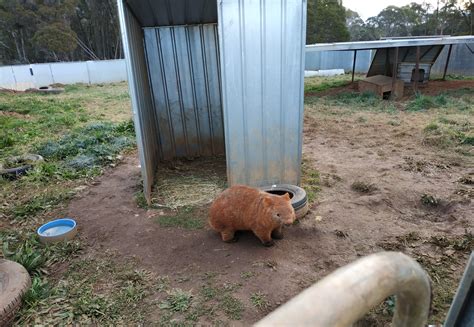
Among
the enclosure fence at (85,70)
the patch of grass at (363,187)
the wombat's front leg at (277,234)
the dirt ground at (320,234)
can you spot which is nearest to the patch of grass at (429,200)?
the dirt ground at (320,234)

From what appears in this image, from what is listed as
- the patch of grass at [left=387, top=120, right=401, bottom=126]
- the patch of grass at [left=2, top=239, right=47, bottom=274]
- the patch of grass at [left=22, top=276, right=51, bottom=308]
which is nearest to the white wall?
the patch of grass at [left=387, top=120, right=401, bottom=126]

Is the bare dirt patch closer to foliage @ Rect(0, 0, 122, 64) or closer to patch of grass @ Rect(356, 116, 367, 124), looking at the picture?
patch of grass @ Rect(356, 116, 367, 124)

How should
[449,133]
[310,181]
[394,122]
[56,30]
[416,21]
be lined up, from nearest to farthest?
[310,181]
[449,133]
[394,122]
[56,30]
[416,21]

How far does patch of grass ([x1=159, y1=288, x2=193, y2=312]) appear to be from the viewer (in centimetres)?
299

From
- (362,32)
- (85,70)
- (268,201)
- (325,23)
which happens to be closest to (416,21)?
(362,32)

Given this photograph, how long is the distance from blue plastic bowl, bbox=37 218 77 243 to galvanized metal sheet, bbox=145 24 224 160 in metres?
3.17

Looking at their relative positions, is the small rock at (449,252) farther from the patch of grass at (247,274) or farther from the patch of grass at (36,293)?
the patch of grass at (36,293)

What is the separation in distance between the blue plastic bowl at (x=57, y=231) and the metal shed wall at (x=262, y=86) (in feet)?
7.74

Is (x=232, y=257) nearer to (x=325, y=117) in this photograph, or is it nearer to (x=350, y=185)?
(x=350, y=185)

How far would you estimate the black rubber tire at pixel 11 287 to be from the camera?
9.21 feet

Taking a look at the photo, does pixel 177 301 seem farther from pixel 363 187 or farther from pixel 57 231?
pixel 363 187

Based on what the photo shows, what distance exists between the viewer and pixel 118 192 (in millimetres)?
5727

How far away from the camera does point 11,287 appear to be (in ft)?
10.0

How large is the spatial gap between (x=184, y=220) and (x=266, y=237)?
4.64ft
